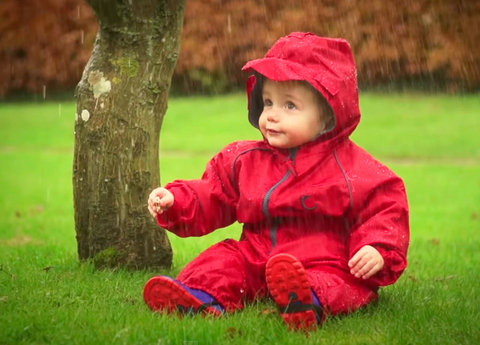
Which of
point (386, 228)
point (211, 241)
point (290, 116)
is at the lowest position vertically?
point (211, 241)

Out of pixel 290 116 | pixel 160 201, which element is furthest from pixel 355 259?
pixel 160 201

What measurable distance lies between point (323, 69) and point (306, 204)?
0.59 metres

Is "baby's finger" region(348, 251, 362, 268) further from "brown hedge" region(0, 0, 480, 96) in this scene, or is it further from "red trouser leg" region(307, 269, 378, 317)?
"brown hedge" region(0, 0, 480, 96)

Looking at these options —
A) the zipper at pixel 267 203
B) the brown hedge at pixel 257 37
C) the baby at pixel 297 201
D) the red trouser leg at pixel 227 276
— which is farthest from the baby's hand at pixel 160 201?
the brown hedge at pixel 257 37

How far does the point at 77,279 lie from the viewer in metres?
4.00

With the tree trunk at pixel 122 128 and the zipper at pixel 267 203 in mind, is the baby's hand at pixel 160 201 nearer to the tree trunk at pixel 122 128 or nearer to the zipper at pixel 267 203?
the zipper at pixel 267 203

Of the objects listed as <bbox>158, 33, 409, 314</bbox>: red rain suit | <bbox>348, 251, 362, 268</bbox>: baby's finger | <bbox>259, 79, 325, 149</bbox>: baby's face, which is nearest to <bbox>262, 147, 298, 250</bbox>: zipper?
<bbox>158, 33, 409, 314</bbox>: red rain suit

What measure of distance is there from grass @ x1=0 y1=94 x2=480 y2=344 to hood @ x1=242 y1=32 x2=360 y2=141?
86 cm

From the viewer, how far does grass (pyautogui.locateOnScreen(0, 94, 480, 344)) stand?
311 cm

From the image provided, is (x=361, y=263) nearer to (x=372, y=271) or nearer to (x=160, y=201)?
(x=372, y=271)

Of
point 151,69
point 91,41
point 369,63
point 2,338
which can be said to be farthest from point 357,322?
point 91,41

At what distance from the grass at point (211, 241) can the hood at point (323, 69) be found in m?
0.86

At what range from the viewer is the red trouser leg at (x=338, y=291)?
10.9ft

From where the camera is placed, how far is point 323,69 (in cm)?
360
